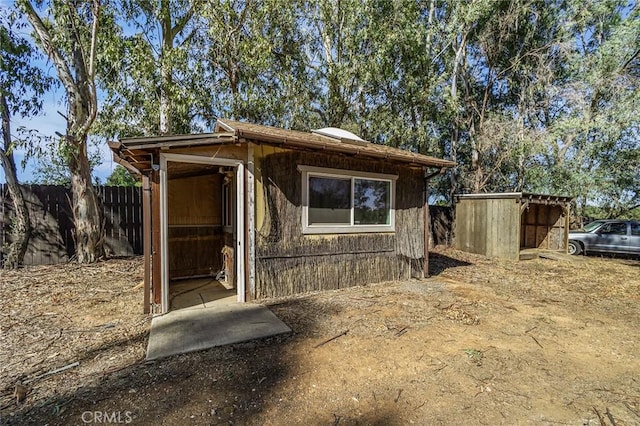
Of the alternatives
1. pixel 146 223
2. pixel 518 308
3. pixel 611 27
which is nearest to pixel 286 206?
pixel 146 223

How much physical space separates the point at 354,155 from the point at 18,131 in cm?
717

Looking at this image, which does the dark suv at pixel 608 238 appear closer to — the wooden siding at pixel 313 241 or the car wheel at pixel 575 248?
the car wheel at pixel 575 248

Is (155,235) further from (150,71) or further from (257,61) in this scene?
(257,61)

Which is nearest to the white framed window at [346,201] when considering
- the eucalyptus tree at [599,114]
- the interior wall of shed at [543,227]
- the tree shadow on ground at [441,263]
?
the tree shadow on ground at [441,263]

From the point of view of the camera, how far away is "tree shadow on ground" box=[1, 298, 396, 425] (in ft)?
7.43

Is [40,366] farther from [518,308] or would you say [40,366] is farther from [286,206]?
[518,308]

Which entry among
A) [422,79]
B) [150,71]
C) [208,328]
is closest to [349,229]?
[208,328]

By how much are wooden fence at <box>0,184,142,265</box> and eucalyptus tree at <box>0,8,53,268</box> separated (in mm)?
164

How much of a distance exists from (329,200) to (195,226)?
3.07m

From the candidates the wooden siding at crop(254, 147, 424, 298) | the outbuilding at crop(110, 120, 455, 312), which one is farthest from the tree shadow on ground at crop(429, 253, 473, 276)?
the wooden siding at crop(254, 147, 424, 298)

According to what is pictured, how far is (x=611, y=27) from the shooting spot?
12445mm

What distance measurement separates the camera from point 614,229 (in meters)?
10.4

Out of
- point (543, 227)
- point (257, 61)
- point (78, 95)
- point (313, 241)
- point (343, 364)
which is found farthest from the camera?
point (543, 227)

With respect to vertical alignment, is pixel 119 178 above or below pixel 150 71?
below
